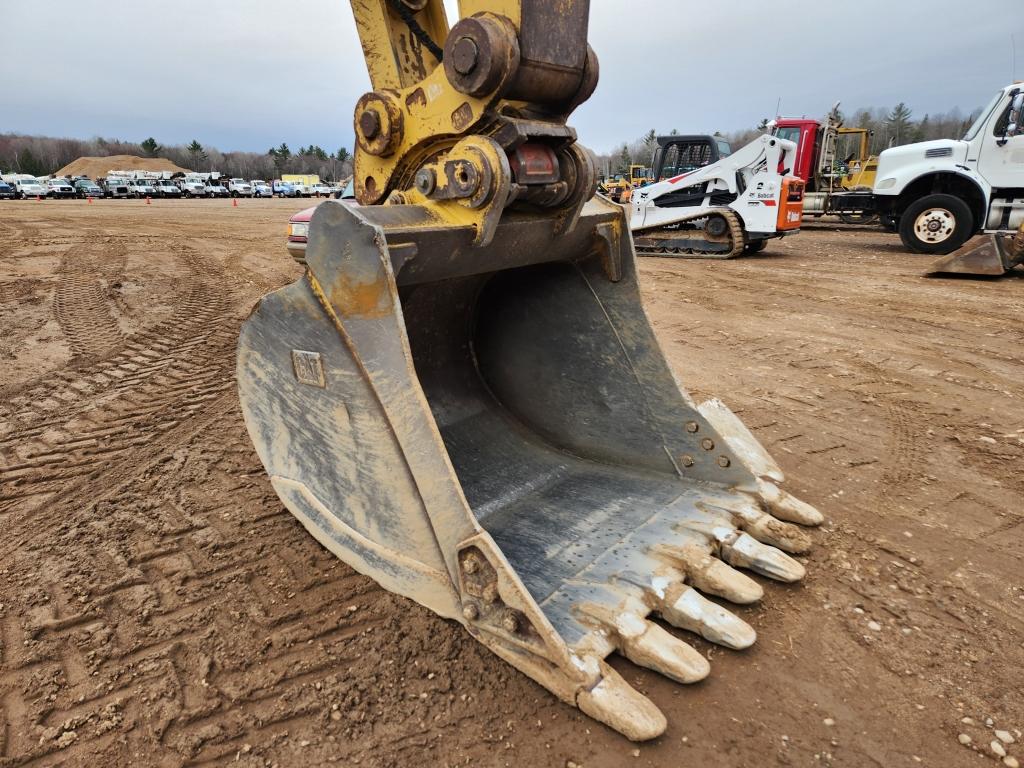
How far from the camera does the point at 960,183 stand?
10.2 meters

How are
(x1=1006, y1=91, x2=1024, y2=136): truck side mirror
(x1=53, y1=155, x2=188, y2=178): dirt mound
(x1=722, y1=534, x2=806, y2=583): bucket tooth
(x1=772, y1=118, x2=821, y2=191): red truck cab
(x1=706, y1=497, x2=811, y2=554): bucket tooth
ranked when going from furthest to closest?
(x1=53, y1=155, x2=188, y2=178): dirt mound
(x1=772, y1=118, x2=821, y2=191): red truck cab
(x1=1006, y1=91, x2=1024, y2=136): truck side mirror
(x1=706, y1=497, x2=811, y2=554): bucket tooth
(x1=722, y1=534, x2=806, y2=583): bucket tooth

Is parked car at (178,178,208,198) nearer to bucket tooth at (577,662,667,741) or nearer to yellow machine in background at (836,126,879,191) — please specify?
yellow machine in background at (836,126,879,191)

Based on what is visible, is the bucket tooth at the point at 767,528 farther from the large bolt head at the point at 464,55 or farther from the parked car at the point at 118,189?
the parked car at the point at 118,189

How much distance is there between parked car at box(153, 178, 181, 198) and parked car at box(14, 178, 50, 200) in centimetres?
538

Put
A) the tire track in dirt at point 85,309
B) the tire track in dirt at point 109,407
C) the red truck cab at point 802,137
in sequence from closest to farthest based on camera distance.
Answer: the tire track in dirt at point 109,407 → the tire track in dirt at point 85,309 → the red truck cab at point 802,137

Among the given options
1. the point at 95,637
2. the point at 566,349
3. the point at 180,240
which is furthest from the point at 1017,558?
the point at 180,240

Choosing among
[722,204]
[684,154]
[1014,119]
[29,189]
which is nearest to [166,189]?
[29,189]

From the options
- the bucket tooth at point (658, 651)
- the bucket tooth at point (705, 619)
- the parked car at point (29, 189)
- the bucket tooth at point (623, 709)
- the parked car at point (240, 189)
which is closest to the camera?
the bucket tooth at point (623, 709)

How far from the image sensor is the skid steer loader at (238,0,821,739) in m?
1.84

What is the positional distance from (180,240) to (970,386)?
12702 millimetres

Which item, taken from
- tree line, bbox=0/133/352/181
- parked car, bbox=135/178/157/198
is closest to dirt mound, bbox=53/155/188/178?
tree line, bbox=0/133/352/181

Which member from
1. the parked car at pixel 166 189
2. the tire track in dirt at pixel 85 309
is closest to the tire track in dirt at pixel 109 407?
the tire track in dirt at pixel 85 309

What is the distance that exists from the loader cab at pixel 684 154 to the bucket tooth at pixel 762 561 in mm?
9983

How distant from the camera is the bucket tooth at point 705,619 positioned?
1.92 metres
